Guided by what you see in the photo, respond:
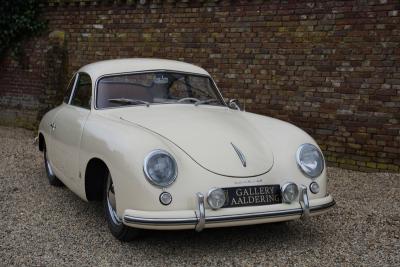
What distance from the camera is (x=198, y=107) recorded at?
4.67 meters

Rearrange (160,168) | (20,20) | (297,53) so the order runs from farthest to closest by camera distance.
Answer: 1. (20,20)
2. (297,53)
3. (160,168)

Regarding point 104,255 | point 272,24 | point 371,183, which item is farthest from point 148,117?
point 272,24

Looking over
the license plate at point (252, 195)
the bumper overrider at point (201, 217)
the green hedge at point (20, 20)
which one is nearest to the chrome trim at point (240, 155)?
the license plate at point (252, 195)

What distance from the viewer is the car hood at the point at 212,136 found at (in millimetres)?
3602

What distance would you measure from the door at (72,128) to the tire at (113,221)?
1.77ft

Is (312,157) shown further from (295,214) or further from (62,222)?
(62,222)

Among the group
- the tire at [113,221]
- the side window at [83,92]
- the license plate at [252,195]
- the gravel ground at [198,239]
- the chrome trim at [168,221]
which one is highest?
the side window at [83,92]

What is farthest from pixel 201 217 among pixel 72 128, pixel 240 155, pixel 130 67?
pixel 130 67

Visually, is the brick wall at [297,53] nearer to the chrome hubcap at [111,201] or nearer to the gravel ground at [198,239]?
the gravel ground at [198,239]

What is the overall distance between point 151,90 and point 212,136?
115 cm

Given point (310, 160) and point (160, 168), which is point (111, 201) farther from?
point (310, 160)

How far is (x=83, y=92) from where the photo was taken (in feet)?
16.3

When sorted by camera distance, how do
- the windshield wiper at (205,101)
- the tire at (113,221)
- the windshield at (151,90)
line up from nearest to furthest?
the tire at (113,221)
the windshield at (151,90)
the windshield wiper at (205,101)

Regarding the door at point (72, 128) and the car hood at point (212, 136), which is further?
the door at point (72, 128)
